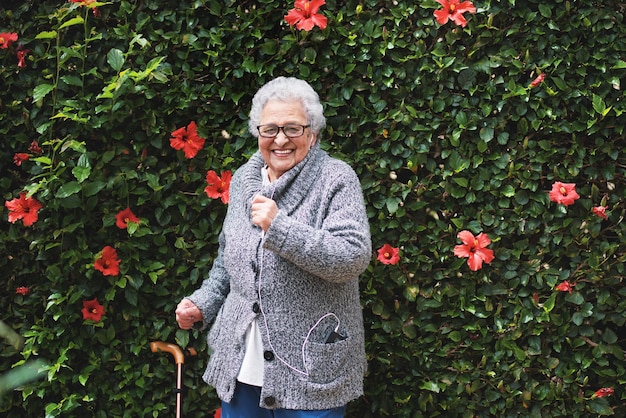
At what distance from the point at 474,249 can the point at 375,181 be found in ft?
1.37

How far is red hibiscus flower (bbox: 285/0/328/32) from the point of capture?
235cm

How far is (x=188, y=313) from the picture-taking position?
6.73 feet

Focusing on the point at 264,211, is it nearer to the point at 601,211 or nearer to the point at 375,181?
the point at 375,181

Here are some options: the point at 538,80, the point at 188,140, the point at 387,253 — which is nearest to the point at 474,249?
the point at 387,253

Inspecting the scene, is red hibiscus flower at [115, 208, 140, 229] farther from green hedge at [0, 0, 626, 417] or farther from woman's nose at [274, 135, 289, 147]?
woman's nose at [274, 135, 289, 147]

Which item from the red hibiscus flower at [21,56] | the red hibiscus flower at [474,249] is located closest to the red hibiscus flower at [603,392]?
the red hibiscus flower at [474,249]

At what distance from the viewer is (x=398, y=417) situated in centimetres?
255

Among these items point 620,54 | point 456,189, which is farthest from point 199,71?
point 620,54

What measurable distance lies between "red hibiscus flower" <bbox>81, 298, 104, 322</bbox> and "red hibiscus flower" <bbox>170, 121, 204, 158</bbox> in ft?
2.14

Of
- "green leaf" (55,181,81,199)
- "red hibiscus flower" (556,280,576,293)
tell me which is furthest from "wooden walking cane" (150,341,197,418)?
"red hibiscus flower" (556,280,576,293)

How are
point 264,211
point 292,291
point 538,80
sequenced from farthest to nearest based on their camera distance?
point 538,80
point 292,291
point 264,211

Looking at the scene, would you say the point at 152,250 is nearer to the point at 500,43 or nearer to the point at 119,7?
the point at 119,7

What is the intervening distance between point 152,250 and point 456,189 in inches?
44.9

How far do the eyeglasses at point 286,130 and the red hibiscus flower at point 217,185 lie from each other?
2.10ft
